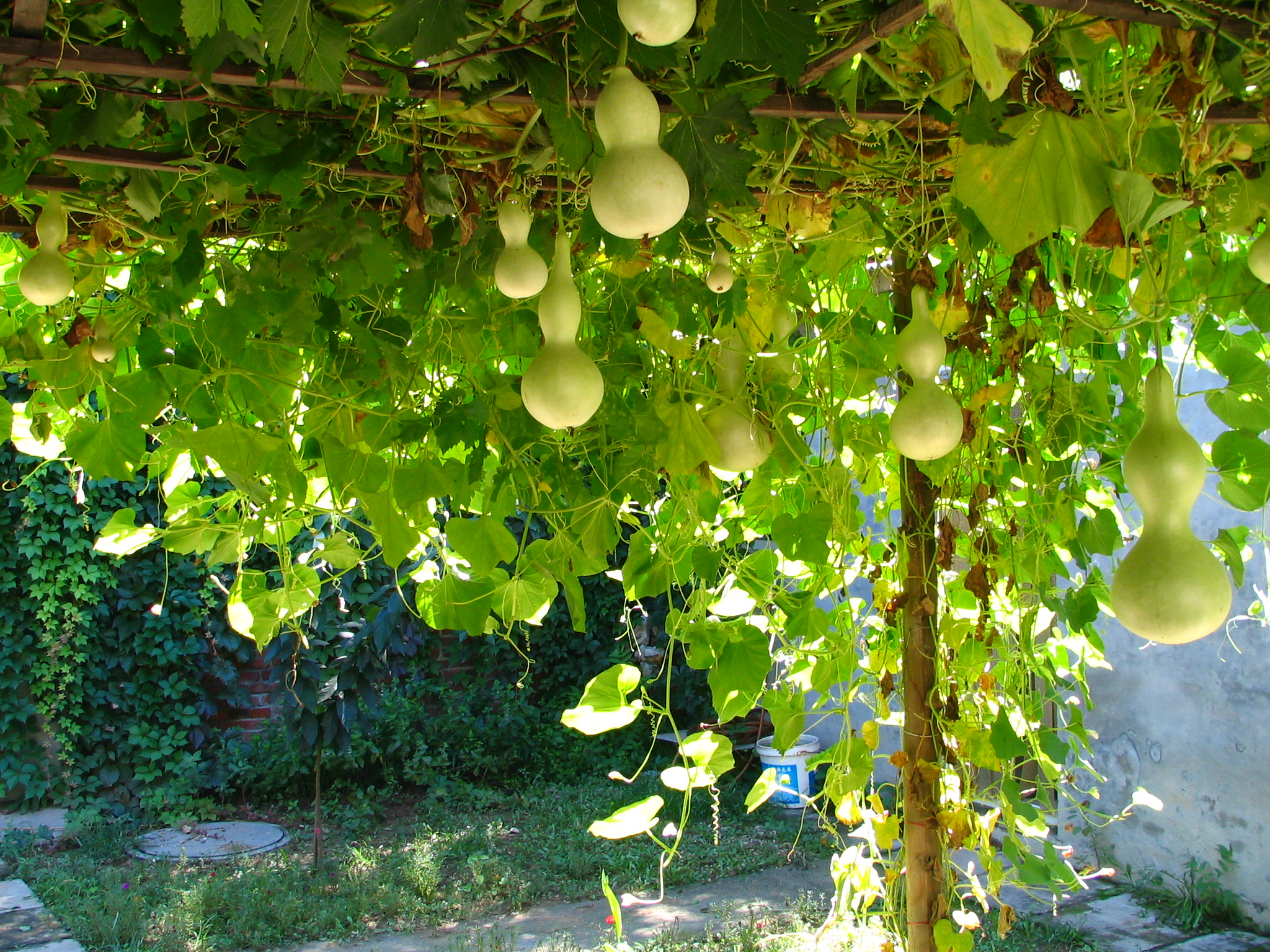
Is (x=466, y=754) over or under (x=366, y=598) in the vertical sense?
under

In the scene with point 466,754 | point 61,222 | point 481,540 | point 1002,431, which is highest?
point 61,222

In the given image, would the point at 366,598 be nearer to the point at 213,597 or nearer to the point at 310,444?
the point at 213,597

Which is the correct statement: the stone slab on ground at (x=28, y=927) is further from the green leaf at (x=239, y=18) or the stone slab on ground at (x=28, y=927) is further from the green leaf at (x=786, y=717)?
the green leaf at (x=239, y=18)

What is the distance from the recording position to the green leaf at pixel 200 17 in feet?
2.66

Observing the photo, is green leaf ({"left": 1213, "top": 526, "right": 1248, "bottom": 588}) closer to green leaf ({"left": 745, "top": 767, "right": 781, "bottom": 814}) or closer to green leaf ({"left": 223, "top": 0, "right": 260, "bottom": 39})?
green leaf ({"left": 745, "top": 767, "right": 781, "bottom": 814})

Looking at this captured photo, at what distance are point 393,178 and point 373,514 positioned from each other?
54cm

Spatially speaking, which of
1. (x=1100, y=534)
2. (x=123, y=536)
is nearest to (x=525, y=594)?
(x=123, y=536)

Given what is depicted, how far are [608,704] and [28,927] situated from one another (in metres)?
3.13

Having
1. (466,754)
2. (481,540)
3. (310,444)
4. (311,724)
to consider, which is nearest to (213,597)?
(311,724)

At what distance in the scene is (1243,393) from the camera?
5.03 feet

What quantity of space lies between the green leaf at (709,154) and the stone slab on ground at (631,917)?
305 cm

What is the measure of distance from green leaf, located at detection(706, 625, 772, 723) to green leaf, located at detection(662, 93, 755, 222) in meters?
0.78

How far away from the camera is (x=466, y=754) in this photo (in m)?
5.46

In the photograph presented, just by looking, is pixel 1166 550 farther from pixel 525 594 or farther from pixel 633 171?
pixel 525 594
